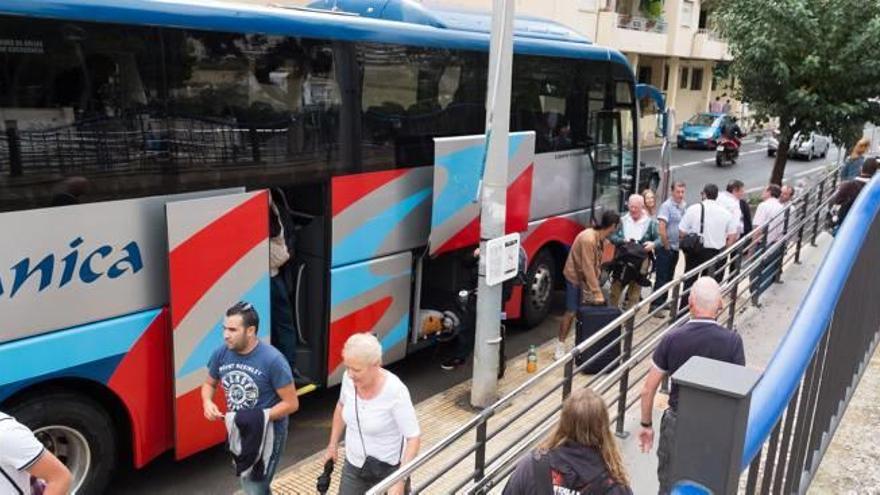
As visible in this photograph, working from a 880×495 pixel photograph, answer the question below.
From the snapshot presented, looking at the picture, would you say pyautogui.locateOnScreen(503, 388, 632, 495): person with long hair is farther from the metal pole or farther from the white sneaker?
the white sneaker

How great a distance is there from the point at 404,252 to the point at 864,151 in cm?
813

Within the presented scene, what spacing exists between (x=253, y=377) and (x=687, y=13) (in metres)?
37.6

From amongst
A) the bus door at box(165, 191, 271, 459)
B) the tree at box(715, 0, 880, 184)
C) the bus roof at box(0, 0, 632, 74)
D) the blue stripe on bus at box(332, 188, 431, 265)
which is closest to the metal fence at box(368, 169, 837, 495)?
the bus door at box(165, 191, 271, 459)

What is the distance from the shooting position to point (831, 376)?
11.4 feet

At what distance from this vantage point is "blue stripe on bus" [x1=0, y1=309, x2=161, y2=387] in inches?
182

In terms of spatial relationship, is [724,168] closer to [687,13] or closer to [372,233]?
[687,13]

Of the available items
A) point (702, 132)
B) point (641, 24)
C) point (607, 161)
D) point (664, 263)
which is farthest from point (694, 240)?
point (641, 24)

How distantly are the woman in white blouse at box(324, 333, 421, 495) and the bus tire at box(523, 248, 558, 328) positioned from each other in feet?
17.5

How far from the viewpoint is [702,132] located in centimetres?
3347

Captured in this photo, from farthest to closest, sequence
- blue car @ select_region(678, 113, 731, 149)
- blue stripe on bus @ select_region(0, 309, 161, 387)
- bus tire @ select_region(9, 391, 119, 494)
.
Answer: blue car @ select_region(678, 113, 731, 149), bus tire @ select_region(9, 391, 119, 494), blue stripe on bus @ select_region(0, 309, 161, 387)

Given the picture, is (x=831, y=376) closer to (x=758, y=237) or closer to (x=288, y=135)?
(x=288, y=135)

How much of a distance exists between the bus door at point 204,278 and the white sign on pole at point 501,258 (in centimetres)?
200

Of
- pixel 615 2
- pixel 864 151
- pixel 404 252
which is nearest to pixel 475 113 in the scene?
pixel 404 252

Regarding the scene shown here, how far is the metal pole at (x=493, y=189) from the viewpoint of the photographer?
261 inches
